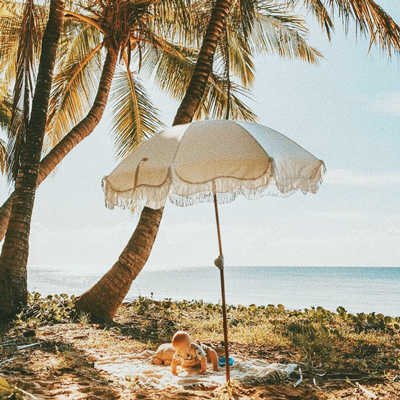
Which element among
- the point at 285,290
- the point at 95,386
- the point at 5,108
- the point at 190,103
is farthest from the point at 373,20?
the point at 285,290

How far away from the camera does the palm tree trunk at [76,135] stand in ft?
27.9

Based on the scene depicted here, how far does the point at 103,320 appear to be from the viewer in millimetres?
7277

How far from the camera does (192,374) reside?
14.5ft

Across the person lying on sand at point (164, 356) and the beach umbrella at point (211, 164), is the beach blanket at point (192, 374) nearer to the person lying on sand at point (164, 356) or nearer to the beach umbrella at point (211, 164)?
the person lying on sand at point (164, 356)

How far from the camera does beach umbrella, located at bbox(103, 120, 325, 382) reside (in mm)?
3748

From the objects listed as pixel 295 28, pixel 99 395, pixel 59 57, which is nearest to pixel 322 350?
pixel 99 395

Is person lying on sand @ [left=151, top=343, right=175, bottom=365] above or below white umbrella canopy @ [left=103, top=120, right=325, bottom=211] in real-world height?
below

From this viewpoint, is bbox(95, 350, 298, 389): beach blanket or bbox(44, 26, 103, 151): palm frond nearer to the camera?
bbox(95, 350, 298, 389): beach blanket

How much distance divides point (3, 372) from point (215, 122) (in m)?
2.86

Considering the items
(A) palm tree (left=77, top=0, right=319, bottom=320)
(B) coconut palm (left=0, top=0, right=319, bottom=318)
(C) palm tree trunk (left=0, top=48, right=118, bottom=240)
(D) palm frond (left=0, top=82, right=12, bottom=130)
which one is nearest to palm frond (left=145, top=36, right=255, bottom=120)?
(B) coconut palm (left=0, top=0, right=319, bottom=318)

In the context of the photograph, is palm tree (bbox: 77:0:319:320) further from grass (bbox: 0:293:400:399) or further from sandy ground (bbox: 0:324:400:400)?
sandy ground (bbox: 0:324:400:400)

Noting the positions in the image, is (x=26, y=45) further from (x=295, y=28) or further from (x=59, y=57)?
(x=295, y=28)

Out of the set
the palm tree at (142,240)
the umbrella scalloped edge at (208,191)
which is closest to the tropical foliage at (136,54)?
the palm tree at (142,240)

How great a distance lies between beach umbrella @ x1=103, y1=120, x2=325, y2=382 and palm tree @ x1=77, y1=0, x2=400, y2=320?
2.93 m
